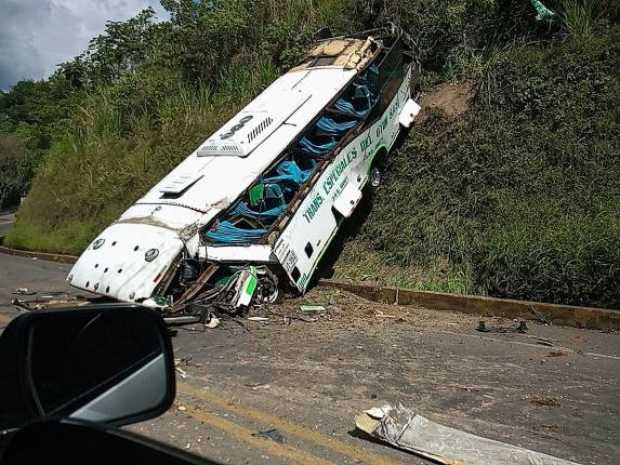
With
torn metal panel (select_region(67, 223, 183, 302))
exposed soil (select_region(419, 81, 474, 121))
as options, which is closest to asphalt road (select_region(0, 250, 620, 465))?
torn metal panel (select_region(67, 223, 183, 302))

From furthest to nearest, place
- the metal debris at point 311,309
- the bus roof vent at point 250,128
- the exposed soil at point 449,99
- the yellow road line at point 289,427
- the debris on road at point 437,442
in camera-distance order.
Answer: the exposed soil at point 449,99, the bus roof vent at point 250,128, the metal debris at point 311,309, the yellow road line at point 289,427, the debris on road at point 437,442

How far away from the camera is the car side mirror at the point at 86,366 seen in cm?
161

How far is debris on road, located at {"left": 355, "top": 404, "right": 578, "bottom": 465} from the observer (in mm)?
3461

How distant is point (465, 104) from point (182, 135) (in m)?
7.56

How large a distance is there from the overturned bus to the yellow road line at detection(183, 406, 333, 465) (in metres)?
3.03

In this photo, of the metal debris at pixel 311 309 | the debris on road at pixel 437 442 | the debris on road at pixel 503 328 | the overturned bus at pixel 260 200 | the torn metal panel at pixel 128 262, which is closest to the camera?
the debris on road at pixel 437 442

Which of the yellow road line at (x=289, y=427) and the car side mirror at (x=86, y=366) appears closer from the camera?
the car side mirror at (x=86, y=366)

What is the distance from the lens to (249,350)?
6430mm

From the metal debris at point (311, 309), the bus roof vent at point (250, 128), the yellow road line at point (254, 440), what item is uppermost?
the bus roof vent at point (250, 128)

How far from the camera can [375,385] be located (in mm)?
5125

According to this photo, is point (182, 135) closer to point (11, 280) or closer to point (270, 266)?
point (11, 280)

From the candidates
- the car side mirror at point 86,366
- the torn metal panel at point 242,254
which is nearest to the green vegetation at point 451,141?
the torn metal panel at point 242,254

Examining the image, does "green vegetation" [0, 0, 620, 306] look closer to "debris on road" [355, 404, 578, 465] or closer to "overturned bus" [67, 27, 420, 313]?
"overturned bus" [67, 27, 420, 313]

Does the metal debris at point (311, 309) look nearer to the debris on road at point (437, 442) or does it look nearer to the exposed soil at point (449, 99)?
the debris on road at point (437, 442)
